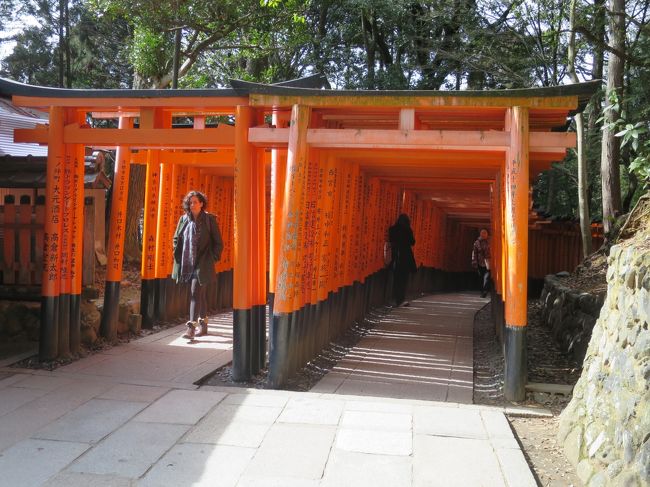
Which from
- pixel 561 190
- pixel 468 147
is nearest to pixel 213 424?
pixel 468 147

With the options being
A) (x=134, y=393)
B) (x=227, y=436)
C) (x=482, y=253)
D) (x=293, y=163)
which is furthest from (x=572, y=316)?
(x=482, y=253)

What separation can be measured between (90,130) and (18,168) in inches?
50.9

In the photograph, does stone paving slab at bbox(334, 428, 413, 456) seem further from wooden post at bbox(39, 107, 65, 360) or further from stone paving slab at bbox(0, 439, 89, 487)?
wooden post at bbox(39, 107, 65, 360)

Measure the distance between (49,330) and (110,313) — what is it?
1287 mm

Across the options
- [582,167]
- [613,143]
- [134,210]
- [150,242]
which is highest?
[613,143]

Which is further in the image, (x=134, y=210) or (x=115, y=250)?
(x=134, y=210)

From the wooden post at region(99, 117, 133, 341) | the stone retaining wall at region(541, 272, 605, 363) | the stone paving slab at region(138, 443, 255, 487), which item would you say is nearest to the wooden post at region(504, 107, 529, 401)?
the stone retaining wall at region(541, 272, 605, 363)

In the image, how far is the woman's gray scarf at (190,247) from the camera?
8344 millimetres

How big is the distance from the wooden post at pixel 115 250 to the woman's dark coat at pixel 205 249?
0.69 metres

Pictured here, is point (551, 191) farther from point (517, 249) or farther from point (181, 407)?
point (181, 407)

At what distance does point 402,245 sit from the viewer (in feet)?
40.2

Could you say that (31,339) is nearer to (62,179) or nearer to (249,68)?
(62,179)

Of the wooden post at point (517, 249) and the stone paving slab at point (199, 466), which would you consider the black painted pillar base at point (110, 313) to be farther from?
the wooden post at point (517, 249)

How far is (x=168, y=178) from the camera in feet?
32.0
